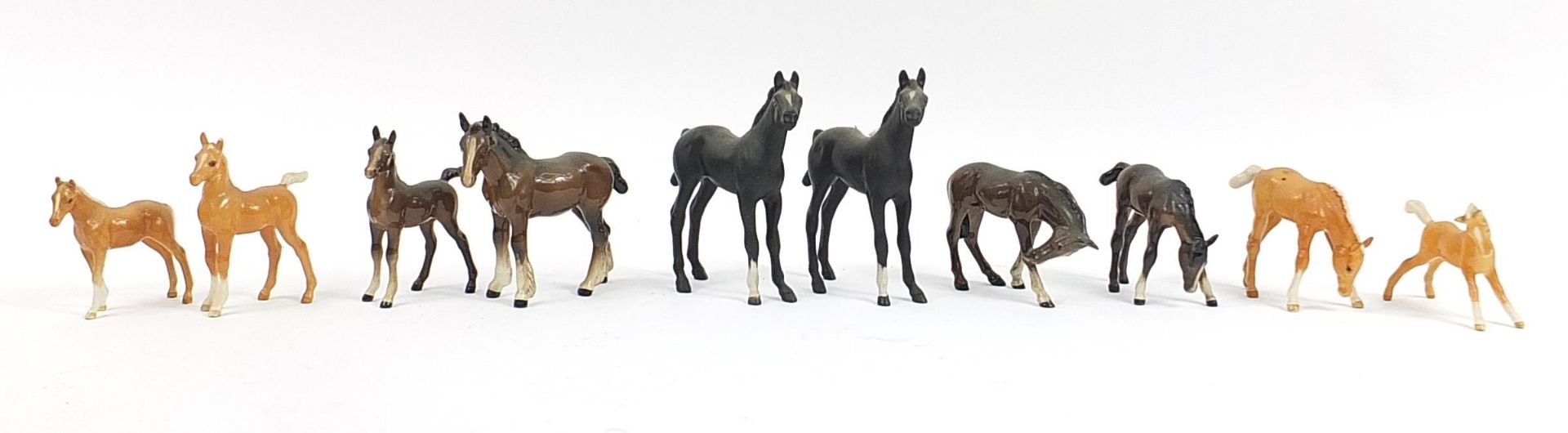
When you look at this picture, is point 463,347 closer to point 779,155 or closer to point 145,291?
point 779,155

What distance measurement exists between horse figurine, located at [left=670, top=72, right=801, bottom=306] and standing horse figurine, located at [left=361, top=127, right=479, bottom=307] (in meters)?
1.06

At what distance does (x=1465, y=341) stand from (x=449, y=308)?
413 cm

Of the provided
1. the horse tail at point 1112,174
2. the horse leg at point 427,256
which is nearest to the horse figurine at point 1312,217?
the horse tail at point 1112,174

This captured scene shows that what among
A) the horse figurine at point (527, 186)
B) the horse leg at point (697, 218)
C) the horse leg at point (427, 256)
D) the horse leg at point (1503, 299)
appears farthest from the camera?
the horse leg at point (697, 218)

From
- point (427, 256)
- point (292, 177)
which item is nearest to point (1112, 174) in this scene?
point (427, 256)

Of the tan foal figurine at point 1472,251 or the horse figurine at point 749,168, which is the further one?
the horse figurine at point 749,168

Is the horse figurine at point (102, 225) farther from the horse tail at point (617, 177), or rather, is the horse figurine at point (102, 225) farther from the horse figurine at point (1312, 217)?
the horse figurine at point (1312, 217)

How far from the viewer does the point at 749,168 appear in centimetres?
465

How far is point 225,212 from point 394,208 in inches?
26.2

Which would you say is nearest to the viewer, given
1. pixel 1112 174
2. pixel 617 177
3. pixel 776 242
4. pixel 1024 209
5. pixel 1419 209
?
pixel 1419 209

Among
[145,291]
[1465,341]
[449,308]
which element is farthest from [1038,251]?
[145,291]

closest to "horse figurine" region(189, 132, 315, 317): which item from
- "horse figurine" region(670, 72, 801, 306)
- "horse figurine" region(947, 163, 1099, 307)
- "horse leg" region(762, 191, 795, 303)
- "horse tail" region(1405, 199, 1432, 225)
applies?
"horse figurine" region(670, 72, 801, 306)

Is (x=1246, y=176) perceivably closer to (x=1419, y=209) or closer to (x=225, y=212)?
(x=1419, y=209)

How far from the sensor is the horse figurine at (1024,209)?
4.60 meters
